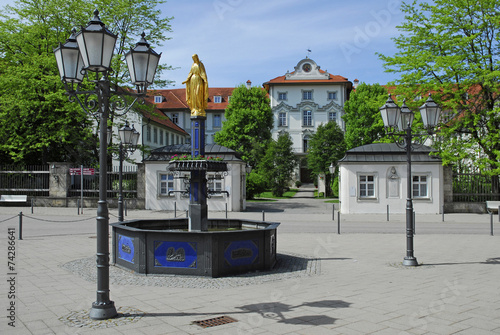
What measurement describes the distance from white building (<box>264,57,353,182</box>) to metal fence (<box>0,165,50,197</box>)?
39.6m

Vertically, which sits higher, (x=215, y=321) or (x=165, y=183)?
(x=165, y=183)

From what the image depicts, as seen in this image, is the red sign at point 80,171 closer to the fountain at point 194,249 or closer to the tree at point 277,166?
the fountain at point 194,249

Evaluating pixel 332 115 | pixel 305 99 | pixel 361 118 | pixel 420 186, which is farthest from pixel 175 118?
pixel 420 186

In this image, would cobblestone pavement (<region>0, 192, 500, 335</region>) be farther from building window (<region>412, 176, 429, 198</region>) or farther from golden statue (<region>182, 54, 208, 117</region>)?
building window (<region>412, 176, 429, 198</region>)

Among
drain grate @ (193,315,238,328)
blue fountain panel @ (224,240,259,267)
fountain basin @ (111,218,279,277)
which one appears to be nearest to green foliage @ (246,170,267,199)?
fountain basin @ (111,218,279,277)

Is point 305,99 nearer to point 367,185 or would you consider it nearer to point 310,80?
point 310,80

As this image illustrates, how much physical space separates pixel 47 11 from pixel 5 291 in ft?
89.3

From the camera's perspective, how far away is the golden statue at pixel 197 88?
11743mm

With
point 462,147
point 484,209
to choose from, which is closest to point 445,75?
point 462,147

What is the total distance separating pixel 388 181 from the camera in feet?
87.9

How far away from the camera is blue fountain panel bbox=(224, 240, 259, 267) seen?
8.96 meters

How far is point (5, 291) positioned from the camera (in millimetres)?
7590

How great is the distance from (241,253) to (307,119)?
57468 millimetres

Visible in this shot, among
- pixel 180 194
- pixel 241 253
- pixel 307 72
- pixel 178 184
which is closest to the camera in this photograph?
pixel 241 253
